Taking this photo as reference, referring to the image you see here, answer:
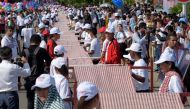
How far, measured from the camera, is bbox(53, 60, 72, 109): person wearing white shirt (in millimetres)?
7961

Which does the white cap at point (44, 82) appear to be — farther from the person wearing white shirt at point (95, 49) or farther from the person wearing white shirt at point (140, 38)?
the person wearing white shirt at point (140, 38)

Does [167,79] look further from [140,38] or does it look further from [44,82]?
[140,38]

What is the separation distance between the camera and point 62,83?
7973mm

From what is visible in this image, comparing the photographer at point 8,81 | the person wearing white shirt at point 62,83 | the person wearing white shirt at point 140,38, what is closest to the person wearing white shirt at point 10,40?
the person wearing white shirt at point 140,38

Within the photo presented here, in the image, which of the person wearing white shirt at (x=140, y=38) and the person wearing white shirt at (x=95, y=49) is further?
the person wearing white shirt at (x=140, y=38)

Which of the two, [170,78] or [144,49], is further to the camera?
[144,49]

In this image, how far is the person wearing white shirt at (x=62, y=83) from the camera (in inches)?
313

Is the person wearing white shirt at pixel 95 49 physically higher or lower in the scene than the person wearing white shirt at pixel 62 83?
lower

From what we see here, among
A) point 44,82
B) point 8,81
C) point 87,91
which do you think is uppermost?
point 87,91

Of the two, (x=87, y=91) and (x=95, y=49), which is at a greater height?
(x=87, y=91)

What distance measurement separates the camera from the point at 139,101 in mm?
7086

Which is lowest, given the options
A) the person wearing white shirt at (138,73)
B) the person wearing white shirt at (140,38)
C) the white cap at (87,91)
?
the person wearing white shirt at (140,38)

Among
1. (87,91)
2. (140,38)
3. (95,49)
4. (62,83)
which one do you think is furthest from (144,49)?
(87,91)

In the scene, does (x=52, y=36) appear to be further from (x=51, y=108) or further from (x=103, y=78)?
(x=51, y=108)
